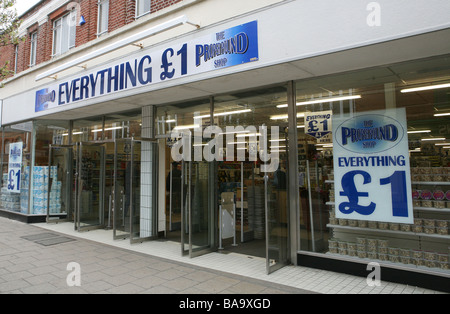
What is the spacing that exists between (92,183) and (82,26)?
15.3ft

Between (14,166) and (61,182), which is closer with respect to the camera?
(61,182)

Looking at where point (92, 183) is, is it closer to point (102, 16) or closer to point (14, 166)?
point (14, 166)

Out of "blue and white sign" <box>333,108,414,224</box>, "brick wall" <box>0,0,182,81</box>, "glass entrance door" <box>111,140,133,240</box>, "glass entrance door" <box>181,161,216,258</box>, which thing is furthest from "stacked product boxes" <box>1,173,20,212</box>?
"blue and white sign" <box>333,108,414,224</box>

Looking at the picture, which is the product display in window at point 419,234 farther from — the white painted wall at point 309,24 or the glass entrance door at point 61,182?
the glass entrance door at point 61,182

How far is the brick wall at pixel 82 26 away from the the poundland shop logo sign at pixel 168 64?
1.43 metres

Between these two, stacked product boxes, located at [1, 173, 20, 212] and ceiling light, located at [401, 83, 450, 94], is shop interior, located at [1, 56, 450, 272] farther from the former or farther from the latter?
stacked product boxes, located at [1, 173, 20, 212]

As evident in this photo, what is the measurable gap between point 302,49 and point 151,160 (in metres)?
4.59

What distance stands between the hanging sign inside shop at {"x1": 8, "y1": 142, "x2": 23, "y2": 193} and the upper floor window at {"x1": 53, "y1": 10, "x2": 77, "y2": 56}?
140 inches

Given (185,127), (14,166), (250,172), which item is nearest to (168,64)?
(185,127)

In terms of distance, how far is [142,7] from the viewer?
763 centimetres

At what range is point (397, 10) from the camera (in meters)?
3.59

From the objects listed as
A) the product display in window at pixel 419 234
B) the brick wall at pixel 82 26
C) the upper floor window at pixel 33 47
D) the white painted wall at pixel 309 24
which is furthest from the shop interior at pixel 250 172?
the upper floor window at pixel 33 47

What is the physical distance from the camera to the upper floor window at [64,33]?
980 cm
